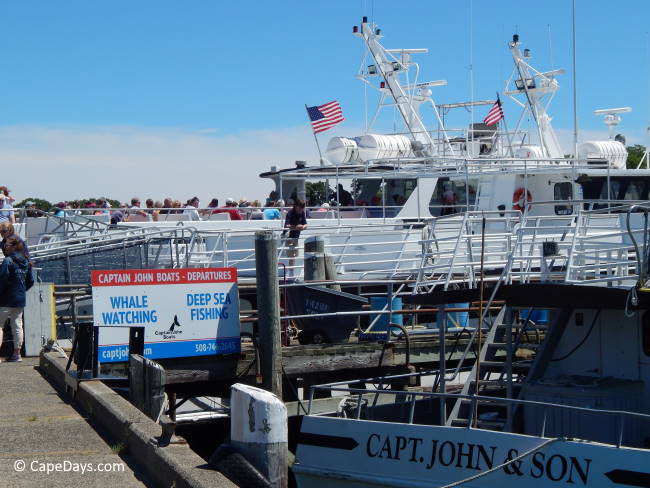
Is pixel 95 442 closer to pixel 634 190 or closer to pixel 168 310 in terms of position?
pixel 168 310

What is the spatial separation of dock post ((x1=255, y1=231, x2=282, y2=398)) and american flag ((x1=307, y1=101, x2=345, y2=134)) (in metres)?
13.9

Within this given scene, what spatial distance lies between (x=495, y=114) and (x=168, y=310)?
54.9 feet

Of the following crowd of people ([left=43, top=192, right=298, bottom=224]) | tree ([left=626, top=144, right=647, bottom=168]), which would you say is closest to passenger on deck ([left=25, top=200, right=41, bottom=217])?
crowd of people ([left=43, top=192, right=298, bottom=224])

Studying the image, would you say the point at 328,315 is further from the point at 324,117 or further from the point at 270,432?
the point at 324,117

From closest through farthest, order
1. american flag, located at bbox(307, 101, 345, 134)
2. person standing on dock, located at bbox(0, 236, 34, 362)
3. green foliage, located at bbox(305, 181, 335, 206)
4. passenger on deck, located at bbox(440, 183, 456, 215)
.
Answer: person standing on dock, located at bbox(0, 236, 34, 362) → passenger on deck, located at bbox(440, 183, 456, 215) → american flag, located at bbox(307, 101, 345, 134) → green foliage, located at bbox(305, 181, 335, 206)

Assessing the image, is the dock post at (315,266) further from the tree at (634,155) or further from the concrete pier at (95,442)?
the tree at (634,155)

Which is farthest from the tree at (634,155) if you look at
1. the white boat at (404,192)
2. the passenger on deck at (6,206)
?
the passenger on deck at (6,206)

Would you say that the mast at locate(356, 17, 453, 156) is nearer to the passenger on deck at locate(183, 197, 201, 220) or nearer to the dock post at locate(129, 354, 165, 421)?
the passenger on deck at locate(183, 197, 201, 220)

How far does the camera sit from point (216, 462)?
7.14 m

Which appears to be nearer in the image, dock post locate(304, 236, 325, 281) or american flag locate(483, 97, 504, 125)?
dock post locate(304, 236, 325, 281)

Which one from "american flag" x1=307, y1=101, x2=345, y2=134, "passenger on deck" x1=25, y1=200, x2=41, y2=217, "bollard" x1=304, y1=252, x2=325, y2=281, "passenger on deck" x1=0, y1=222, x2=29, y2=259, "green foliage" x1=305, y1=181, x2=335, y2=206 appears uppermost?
"american flag" x1=307, y1=101, x2=345, y2=134

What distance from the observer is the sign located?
10758 mm

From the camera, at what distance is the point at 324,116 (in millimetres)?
24922

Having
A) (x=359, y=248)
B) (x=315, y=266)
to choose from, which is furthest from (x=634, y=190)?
(x=315, y=266)
